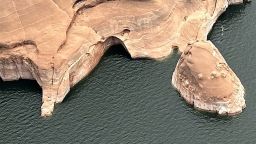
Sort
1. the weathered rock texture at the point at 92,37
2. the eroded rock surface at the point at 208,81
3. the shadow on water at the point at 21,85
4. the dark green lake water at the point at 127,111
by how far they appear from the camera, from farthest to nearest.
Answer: the shadow on water at the point at 21,85
the weathered rock texture at the point at 92,37
the eroded rock surface at the point at 208,81
the dark green lake water at the point at 127,111

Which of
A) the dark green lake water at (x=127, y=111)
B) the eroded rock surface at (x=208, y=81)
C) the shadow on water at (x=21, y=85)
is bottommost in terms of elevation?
the shadow on water at (x=21, y=85)

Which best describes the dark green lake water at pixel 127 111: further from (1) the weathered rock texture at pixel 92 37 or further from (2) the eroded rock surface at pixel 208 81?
(1) the weathered rock texture at pixel 92 37

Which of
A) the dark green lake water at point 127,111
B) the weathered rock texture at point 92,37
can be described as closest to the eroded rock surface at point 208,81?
the weathered rock texture at point 92,37

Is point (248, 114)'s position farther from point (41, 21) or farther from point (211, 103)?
point (41, 21)

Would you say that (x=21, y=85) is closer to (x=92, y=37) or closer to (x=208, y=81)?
(x=92, y=37)

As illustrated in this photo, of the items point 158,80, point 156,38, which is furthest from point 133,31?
point 158,80

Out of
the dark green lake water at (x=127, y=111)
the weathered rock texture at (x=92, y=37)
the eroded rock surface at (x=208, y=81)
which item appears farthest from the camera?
the weathered rock texture at (x=92, y=37)

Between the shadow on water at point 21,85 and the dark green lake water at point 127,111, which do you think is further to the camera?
the shadow on water at point 21,85

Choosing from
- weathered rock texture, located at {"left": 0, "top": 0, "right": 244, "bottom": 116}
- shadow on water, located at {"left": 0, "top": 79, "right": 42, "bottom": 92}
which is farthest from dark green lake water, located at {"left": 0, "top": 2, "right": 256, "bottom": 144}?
weathered rock texture, located at {"left": 0, "top": 0, "right": 244, "bottom": 116}
